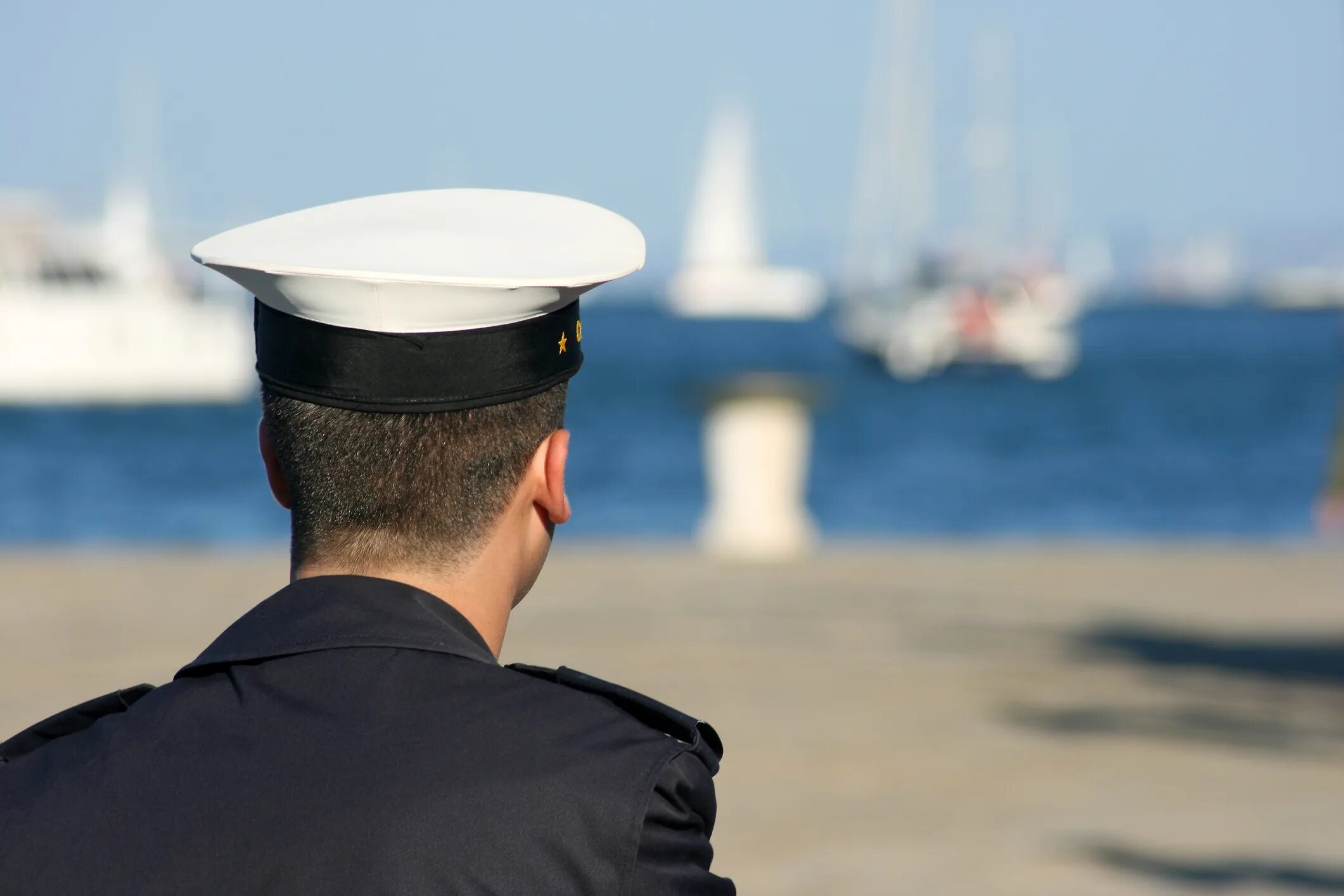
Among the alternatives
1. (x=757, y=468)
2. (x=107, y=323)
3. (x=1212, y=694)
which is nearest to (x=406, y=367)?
(x=1212, y=694)

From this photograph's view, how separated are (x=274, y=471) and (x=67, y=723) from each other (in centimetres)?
31

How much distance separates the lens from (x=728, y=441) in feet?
42.4

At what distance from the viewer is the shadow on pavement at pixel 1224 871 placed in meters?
5.43

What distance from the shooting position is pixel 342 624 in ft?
5.27

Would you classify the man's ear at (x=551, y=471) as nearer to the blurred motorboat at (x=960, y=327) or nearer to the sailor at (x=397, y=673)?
the sailor at (x=397, y=673)

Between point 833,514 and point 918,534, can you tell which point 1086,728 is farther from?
point 833,514

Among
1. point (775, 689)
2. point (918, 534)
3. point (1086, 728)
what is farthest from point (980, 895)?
point (918, 534)

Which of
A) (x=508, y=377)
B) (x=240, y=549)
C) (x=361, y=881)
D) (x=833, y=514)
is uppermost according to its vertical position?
(x=508, y=377)

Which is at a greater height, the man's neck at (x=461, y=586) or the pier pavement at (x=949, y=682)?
the man's neck at (x=461, y=586)

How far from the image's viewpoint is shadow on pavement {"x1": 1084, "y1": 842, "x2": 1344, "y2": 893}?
5.43 metres

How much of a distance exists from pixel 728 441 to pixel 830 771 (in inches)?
240

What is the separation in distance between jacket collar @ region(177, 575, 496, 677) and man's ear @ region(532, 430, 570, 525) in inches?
5.8

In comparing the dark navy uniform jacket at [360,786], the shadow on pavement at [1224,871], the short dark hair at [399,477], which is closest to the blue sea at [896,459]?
the shadow on pavement at [1224,871]

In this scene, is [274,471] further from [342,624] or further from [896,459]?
[896,459]
